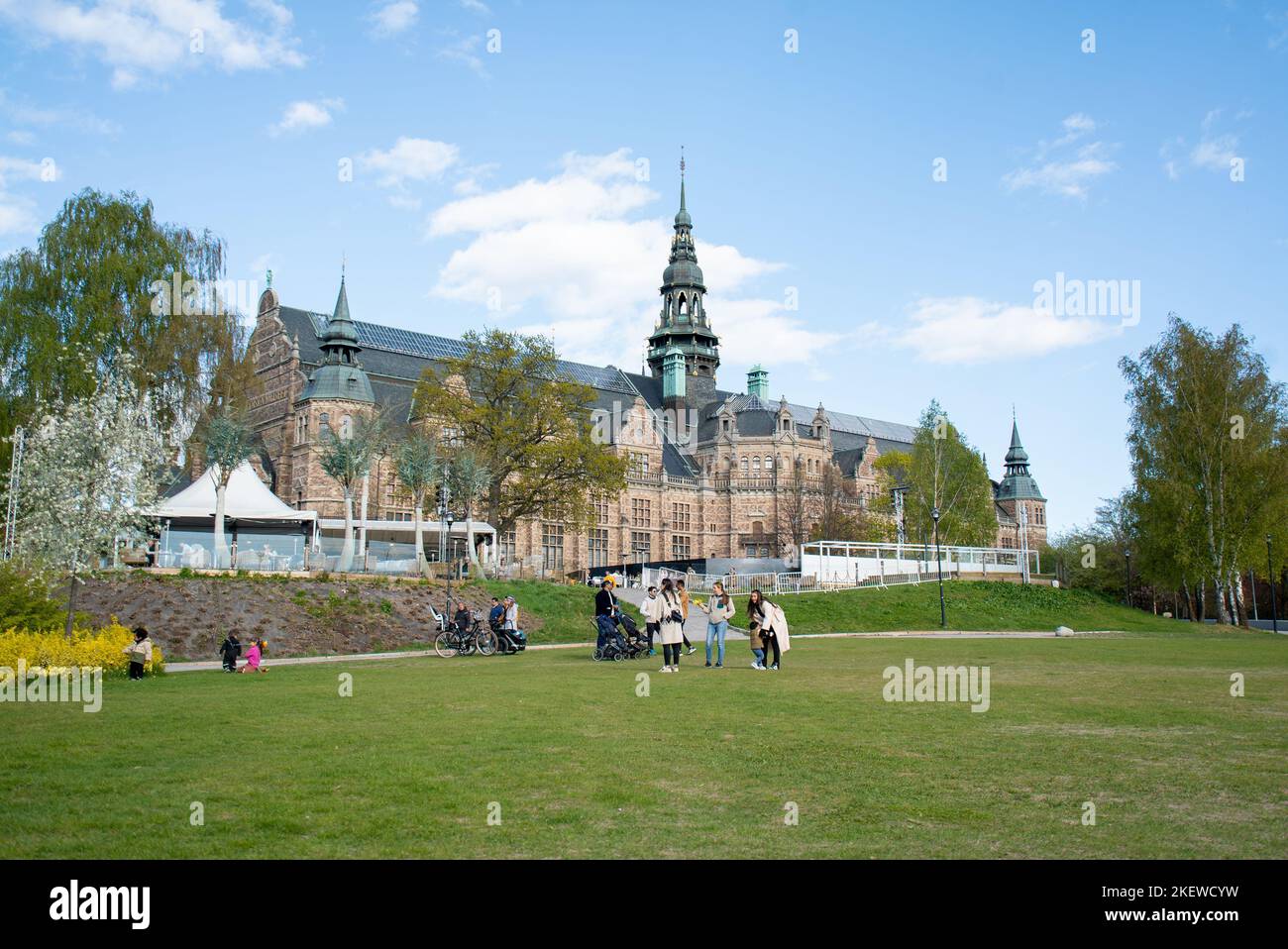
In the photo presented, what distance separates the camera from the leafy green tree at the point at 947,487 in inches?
2894

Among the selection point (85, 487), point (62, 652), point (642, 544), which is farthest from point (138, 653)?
point (642, 544)

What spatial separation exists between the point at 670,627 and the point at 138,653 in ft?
36.8

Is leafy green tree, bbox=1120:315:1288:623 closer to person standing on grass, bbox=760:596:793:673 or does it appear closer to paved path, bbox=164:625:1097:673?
paved path, bbox=164:625:1097:673

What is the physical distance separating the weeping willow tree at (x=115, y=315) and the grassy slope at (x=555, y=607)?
55.4 ft

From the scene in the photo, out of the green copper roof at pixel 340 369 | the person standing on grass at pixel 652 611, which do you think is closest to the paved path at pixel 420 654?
the person standing on grass at pixel 652 611

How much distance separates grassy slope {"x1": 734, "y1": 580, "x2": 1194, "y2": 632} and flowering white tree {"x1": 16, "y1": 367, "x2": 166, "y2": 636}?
24.0 m

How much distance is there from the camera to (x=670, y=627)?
21.1 metres

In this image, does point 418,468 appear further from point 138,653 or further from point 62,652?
point 62,652

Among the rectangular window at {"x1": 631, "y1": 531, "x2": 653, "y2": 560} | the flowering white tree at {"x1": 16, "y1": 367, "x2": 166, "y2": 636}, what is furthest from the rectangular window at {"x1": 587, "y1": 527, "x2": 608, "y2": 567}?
the flowering white tree at {"x1": 16, "y1": 367, "x2": 166, "y2": 636}
